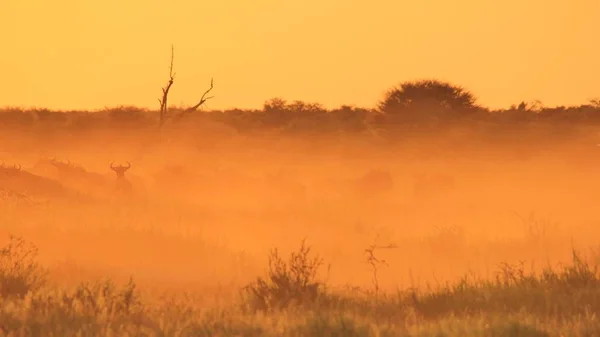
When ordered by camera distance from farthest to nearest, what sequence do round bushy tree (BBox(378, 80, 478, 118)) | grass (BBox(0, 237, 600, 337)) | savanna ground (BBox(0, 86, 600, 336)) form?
round bushy tree (BBox(378, 80, 478, 118))
savanna ground (BBox(0, 86, 600, 336))
grass (BBox(0, 237, 600, 337))

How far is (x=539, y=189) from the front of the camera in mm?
28484

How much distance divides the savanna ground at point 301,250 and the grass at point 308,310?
24 millimetres

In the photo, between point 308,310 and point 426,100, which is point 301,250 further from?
point 426,100

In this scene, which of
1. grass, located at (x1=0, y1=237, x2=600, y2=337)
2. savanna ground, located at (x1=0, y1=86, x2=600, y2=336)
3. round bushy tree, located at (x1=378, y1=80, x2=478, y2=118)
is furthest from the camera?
round bushy tree, located at (x1=378, y1=80, x2=478, y2=118)

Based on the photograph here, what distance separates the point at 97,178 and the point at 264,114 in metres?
32.6

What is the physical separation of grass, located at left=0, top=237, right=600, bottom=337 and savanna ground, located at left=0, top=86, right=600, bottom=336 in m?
0.02

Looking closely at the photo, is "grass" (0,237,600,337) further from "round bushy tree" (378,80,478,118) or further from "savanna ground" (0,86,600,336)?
"round bushy tree" (378,80,478,118)

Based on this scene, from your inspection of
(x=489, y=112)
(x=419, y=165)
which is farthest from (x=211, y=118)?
(x=419, y=165)

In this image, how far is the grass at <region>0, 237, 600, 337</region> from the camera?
722 centimetres

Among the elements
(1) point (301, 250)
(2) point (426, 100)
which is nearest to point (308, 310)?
(1) point (301, 250)

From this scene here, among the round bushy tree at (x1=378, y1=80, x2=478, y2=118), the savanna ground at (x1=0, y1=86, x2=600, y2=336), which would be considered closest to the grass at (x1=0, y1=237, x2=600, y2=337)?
the savanna ground at (x1=0, y1=86, x2=600, y2=336)

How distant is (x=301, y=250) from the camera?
32.2 feet

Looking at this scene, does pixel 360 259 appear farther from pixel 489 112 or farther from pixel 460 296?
pixel 489 112

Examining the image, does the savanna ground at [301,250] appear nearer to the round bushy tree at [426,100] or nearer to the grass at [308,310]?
the grass at [308,310]
